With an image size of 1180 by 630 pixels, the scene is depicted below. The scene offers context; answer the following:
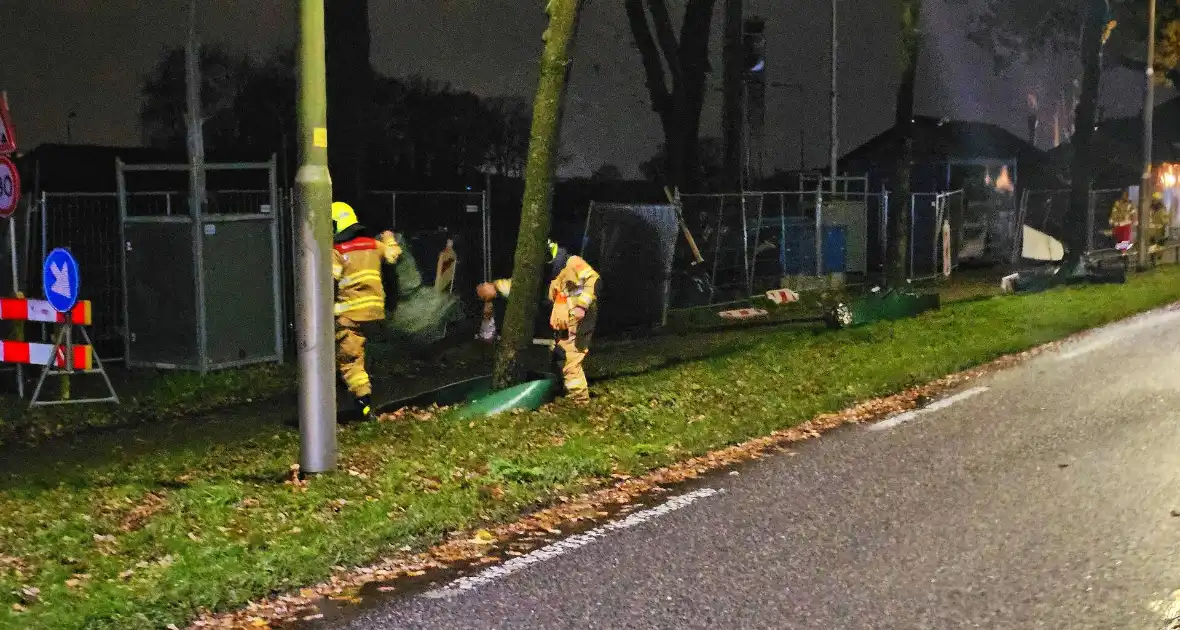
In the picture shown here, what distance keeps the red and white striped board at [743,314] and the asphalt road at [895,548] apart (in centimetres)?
836

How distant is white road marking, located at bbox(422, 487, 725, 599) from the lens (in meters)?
5.55

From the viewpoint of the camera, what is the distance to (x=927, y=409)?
10305mm

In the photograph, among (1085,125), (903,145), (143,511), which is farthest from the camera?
(1085,125)

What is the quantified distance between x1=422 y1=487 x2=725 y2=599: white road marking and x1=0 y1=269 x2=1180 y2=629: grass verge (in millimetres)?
605

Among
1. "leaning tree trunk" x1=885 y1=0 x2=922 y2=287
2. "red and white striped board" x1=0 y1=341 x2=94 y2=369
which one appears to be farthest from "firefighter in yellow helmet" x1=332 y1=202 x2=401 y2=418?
"leaning tree trunk" x1=885 y1=0 x2=922 y2=287

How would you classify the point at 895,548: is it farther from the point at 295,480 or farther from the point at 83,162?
the point at 83,162

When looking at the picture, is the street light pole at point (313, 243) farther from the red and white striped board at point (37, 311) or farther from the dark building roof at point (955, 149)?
the dark building roof at point (955, 149)

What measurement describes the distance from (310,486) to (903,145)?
19.5 meters

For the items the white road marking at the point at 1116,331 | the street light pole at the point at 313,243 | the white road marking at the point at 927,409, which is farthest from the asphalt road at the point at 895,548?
the white road marking at the point at 1116,331

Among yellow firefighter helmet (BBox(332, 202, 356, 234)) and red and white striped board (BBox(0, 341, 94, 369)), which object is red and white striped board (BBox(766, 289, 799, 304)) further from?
red and white striped board (BBox(0, 341, 94, 369))

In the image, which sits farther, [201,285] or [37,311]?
[201,285]

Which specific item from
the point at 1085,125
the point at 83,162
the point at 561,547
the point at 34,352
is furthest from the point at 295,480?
the point at 83,162

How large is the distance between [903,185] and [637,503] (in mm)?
17985

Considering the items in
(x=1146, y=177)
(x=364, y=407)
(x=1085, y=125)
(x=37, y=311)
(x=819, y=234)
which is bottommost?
(x=364, y=407)
